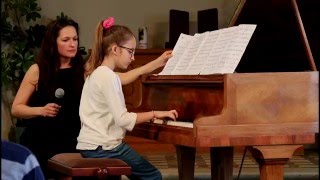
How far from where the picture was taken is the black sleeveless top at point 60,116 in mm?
3656

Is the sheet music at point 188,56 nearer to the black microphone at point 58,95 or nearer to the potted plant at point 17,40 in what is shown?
the black microphone at point 58,95

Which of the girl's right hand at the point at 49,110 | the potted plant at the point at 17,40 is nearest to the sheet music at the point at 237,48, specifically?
the girl's right hand at the point at 49,110

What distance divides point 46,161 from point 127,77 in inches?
27.0

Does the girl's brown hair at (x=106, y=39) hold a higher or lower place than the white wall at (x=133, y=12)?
lower

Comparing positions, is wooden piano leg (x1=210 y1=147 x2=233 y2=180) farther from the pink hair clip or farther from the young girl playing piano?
the pink hair clip

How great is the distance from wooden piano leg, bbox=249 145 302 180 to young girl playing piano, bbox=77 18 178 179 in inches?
18.5

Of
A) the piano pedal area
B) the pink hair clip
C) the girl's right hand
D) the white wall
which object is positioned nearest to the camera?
the pink hair clip

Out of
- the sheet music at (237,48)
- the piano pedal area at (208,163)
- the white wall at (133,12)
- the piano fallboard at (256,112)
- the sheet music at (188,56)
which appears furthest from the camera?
the white wall at (133,12)

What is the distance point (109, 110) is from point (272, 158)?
84cm

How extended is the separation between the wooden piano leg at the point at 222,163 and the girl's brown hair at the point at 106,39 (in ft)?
2.88

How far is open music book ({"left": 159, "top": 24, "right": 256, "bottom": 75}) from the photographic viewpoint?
302 cm

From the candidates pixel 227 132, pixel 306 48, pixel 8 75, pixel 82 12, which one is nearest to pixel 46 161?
pixel 227 132

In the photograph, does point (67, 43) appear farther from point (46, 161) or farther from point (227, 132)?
point (227, 132)

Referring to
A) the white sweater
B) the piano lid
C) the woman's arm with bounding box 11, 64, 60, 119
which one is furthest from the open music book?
the woman's arm with bounding box 11, 64, 60, 119
